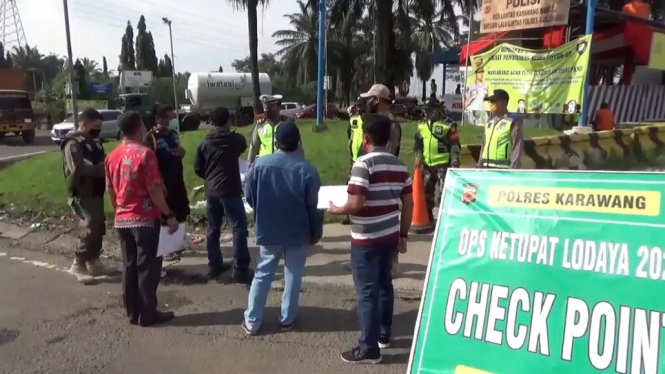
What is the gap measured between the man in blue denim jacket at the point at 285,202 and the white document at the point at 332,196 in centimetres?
16

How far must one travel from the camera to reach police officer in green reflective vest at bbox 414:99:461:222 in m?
7.26

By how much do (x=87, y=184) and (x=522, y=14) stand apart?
11.9 metres

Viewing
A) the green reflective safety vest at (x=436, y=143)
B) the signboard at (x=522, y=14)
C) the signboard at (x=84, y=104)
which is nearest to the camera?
the green reflective safety vest at (x=436, y=143)

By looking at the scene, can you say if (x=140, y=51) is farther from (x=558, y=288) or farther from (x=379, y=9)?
(x=558, y=288)

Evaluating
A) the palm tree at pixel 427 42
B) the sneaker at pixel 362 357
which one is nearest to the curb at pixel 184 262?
the sneaker at pixel 362 357

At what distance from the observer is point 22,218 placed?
32.6 feet

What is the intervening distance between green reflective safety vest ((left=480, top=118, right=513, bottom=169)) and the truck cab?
85.8 ft

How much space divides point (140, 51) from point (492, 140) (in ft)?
259

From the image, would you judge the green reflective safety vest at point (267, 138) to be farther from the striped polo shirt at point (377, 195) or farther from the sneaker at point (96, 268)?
the striped polo shirt at point (377, 195)

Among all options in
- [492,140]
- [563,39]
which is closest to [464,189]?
[492,140]

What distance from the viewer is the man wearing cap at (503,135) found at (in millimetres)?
6277

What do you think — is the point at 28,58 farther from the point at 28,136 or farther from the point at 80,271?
the point at 80,271

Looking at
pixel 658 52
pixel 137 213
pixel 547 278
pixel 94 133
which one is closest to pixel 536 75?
pixel 658 52

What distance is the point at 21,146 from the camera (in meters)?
26.7
